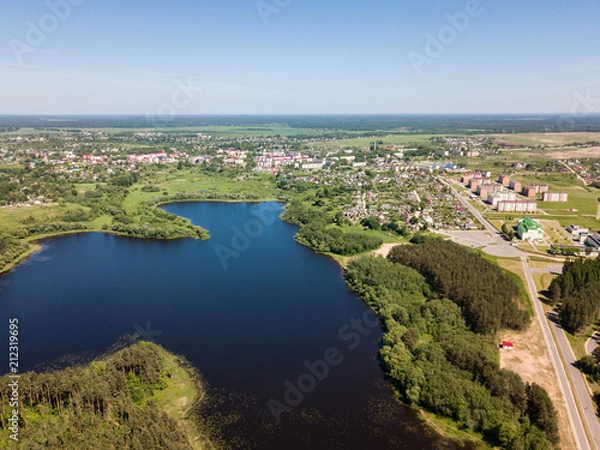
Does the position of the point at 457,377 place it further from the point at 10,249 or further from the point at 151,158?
the point at 151,158

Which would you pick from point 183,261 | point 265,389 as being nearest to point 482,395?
point 265,389

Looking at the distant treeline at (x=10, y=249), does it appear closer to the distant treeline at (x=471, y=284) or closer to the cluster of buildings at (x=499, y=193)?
the distant treeline at (x=471, y=284)

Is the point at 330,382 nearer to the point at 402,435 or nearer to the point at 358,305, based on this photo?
the point at 402,435

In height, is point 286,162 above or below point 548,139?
below

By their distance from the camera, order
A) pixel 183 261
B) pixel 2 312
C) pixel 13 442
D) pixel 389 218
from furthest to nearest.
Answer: pixel 389 218, pixel 183 261, pixel 2 312, pixel 13 442

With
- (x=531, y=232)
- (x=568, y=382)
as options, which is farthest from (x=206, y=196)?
(x=568, y=382)

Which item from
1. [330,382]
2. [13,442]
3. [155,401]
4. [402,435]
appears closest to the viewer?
[13,442]
